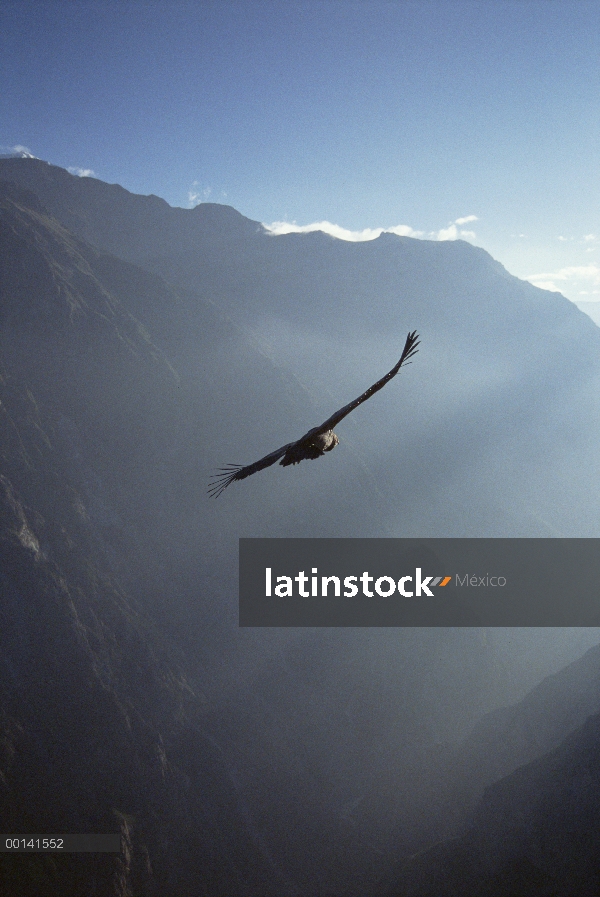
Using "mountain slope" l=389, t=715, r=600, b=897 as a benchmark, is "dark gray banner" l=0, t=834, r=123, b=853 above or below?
below

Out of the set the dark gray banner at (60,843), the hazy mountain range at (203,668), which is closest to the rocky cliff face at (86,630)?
the hazy mountain range at (203,668)

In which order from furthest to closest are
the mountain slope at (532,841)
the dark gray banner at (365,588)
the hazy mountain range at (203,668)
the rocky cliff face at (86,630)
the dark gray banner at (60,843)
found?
1. the dark gray banner at (365,588)
2. the rocky cliff face at (86,630)
3. the hazy mountain range at (203,668)
4. the dark gray banner at (60,843)
5. the mountain slope at (532,841)

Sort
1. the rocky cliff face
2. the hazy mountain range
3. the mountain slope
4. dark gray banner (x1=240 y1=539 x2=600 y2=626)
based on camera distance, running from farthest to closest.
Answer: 1. dark gray banner (x1=240 y1=539 x2=600 y2=626)
2. the rocky cliff face
3. the hazy mountain range
4. the mountain slope

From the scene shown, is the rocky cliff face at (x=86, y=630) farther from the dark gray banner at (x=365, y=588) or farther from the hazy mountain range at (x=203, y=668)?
the dark gray banner at (x=365, y=588)

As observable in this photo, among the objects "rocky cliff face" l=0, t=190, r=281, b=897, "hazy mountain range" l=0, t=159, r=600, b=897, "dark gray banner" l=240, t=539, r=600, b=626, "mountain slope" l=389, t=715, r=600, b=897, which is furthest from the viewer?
"dark gray banner" l=240, t=539, r=600, b=626

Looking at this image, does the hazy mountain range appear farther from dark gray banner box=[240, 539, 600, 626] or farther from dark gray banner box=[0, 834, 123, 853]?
dark gray banner box=[240, 539, 600, 626]

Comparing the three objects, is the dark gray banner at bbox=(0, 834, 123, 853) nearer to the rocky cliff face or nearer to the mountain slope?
the rocky cliff face

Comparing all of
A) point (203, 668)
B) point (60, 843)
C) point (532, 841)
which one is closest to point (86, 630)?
point (60, 843)

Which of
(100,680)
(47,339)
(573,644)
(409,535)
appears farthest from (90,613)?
(573,644)

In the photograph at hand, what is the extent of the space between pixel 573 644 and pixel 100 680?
111446 millimetres

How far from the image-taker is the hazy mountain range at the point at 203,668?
4244cm

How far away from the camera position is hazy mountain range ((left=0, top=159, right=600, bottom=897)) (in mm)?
42438

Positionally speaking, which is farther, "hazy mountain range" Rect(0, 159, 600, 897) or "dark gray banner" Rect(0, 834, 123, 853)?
"hazy mountain range" Rect(0, 159, 600, 897)

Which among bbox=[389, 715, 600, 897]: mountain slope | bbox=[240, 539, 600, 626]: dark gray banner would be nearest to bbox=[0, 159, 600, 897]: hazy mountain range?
bbox=[389, 715, 600, 897]: mountain slope
